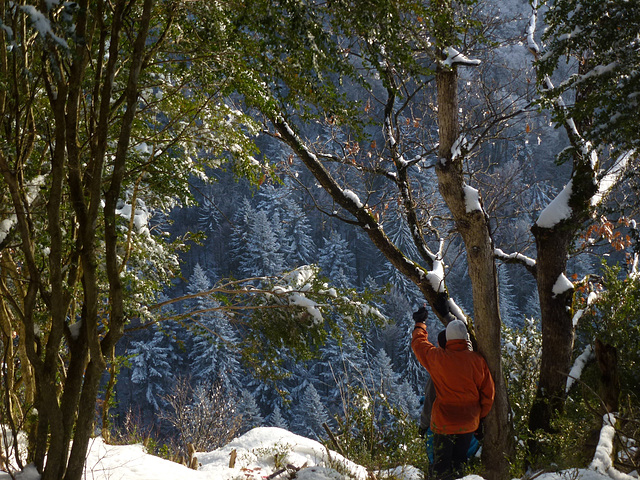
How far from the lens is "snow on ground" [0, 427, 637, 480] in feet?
10.4

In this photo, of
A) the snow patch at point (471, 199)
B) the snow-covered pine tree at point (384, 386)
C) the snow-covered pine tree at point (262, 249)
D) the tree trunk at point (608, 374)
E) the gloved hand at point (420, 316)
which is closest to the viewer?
the tree trunk at point (608, 374)

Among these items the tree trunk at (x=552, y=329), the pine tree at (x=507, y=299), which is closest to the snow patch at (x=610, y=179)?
the tree trunk at (x=552, y=329)

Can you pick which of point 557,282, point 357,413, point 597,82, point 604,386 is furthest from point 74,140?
point 557,282

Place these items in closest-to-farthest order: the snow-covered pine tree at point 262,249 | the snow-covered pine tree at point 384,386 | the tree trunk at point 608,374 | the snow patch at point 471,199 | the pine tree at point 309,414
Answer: the tree trunk at point 608,374
the snow-covered pine tree at point 384,386
the snow patch at point 471,199
the pine tree at point 309,414
the snow-covered pine tree at point 262,249

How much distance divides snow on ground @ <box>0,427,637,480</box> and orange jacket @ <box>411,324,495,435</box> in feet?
1.77

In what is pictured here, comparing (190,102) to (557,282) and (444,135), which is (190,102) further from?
(557,282)

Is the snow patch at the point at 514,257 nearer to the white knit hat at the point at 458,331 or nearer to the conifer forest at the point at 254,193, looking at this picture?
the conifer forest at the point at 254,193

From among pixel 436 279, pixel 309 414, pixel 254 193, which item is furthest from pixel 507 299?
pixel 254 193

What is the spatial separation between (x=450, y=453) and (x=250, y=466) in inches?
72.2

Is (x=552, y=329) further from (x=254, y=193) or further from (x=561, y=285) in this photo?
(x=254, y=193)

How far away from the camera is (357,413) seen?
14.5 feet

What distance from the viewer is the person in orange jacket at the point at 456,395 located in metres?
3.94

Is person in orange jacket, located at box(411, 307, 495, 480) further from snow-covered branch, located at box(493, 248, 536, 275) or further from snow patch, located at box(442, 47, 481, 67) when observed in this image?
snow patch, located at box(442, 47, 481, 67)

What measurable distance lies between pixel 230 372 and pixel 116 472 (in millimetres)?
27408
